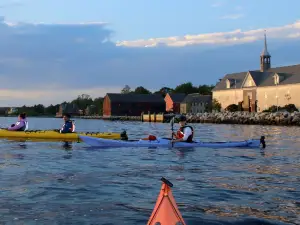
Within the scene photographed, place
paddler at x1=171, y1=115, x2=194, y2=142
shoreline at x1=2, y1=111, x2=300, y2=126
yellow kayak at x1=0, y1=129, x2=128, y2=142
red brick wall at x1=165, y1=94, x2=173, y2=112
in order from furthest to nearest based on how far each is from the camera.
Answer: red brick wall at x1=165, y1=94, x2=173, y2=112 < shoreline at x1=2, y1=111, x2=300, y2=126 < yellow kayak at x1=0, y1=129, x2=128, y2=142 < paddler at x1=171, y1=115, x2=194, y2=142

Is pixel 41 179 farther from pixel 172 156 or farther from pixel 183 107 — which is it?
pixel 183 107

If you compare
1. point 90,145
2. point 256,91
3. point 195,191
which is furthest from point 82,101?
point 195,191

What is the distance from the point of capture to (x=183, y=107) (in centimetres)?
11519

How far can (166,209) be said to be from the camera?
166 inches

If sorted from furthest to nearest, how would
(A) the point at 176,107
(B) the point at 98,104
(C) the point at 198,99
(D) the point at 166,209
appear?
(B) the point at 98,104 → (A) the point at 176,107 → (C) the point at 198,99 → (D) the point at 166,209

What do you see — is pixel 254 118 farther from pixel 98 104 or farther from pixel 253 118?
pixel 98 104

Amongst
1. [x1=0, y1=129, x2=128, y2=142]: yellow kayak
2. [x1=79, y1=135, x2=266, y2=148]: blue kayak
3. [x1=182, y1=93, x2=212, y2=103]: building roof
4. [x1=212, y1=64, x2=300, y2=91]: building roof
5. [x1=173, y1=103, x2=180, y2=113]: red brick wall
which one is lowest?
[x1=79, y1=135, x2=266, y2=148]: blue kayak

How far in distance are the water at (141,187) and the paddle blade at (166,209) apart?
2.87 m

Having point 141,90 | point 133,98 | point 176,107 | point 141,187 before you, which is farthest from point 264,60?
point 141,187

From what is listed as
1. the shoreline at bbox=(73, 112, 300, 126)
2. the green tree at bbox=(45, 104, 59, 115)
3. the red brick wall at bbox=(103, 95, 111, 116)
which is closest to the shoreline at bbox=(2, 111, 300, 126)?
the shoreline at bbox=(73, 112, 300, 126)

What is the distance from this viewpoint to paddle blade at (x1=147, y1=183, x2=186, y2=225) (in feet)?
13.7

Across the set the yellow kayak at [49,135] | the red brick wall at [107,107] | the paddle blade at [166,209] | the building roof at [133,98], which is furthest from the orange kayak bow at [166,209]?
the red brick wall at [107,107]

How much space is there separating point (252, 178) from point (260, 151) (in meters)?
7.85

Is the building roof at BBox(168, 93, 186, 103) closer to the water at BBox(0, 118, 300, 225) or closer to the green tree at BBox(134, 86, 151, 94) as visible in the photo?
the green tree at BBox(134, 86, 151, 94)
